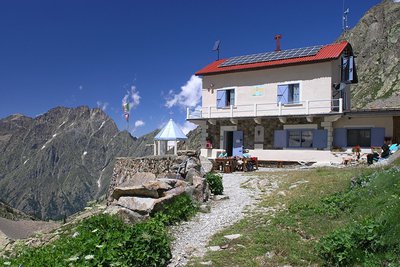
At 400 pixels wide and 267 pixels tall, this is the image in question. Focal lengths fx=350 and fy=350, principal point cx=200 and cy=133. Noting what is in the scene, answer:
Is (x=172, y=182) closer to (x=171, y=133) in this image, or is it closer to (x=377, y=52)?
(x=171, y=133)

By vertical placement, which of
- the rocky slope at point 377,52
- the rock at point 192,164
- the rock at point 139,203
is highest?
the rocky slope at point 377,52

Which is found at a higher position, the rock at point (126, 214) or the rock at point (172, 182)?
the rock at point (172, 182)

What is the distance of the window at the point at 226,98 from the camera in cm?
3100

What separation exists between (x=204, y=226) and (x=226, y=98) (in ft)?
74.0

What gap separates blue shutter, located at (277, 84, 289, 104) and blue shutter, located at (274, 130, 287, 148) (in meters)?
2.44

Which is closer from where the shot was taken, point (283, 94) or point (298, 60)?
point (298, 60)

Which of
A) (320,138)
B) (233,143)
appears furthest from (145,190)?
(233,143)

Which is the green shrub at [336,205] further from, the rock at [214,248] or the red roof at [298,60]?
the red roof at [298,60]

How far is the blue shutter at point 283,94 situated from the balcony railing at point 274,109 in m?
0.35

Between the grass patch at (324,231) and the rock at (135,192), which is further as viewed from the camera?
the rock at (135,192)

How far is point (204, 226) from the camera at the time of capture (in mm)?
9406

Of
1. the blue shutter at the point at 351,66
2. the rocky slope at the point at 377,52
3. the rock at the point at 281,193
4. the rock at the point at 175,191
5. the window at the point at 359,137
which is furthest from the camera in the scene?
the rocky slope at the point at 377,52

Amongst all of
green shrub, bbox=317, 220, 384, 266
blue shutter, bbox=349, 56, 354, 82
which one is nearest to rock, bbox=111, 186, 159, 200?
green shrub, bbox=317, 220, 384, 266

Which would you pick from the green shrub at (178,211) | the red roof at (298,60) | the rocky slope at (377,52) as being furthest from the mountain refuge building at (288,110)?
the rocky slope at (377,52)
